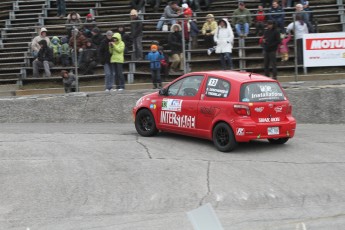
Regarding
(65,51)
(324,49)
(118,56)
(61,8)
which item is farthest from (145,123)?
(61,8)

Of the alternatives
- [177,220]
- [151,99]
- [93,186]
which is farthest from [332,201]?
[151,99]

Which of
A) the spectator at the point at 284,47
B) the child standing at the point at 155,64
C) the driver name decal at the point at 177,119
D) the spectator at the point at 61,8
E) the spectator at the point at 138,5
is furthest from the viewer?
the spectator at the point at 61,8

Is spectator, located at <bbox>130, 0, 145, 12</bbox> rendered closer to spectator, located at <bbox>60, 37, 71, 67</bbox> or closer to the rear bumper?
spectator, located at <bbox>60, 37, 71, 67</bbox>

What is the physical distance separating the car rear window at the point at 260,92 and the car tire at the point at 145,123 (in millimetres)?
2487

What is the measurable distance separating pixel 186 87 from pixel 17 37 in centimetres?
950

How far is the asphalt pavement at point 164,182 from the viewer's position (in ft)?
26.3

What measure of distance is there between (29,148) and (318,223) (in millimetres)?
6888

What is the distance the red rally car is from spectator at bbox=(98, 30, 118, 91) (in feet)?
14.0

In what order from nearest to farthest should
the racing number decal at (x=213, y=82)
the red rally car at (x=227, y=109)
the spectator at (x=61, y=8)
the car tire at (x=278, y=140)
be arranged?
the red rally car at (x=227, y=109)
the racing number decal at (x=213, y=82)
the car tire at (x=278, y=140)
the spectator at (x=61, y=8)

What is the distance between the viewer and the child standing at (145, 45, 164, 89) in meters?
16.8

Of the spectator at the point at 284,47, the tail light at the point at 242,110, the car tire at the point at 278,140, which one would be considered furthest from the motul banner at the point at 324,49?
the tail light at the point at 242,110

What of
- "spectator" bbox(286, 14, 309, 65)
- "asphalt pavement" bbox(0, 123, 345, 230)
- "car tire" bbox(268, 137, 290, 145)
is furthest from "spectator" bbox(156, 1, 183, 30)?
"asphalt pavement" bbox(0, 123, 345, 230)

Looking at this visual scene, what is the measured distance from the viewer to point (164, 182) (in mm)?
9773

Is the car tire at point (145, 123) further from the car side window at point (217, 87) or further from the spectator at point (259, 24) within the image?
the spectator at point (259, 24)
